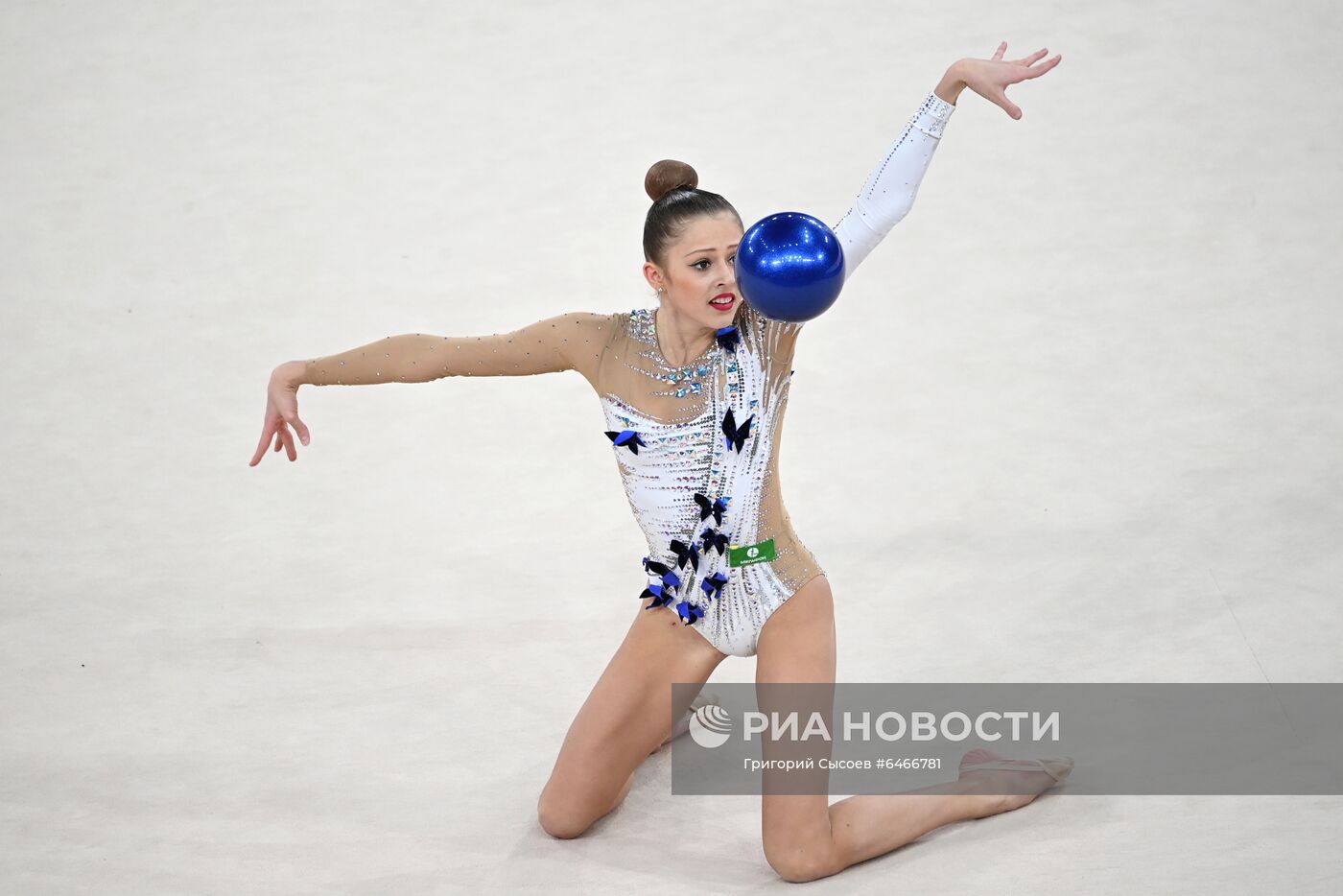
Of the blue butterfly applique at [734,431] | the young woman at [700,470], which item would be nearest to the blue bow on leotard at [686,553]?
the young woman at [700,470]

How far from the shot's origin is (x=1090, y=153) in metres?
6.60

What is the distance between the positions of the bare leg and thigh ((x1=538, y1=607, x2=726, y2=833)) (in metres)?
0.19

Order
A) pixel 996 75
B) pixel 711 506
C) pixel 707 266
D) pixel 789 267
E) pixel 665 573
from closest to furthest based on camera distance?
pixel 789 267 → pixel 996 75 → pixel 707 266 → pixel 711 506 → pixel 665 573

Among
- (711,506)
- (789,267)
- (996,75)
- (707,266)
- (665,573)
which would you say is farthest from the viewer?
(665,573)

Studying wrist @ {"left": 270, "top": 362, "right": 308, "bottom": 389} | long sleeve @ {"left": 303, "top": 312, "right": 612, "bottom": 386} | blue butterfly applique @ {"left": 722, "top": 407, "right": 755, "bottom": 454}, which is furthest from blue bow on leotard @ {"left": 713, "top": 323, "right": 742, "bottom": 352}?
wrist @ {"left": 270, "top": 362, "right": 308, "bottom": 389}

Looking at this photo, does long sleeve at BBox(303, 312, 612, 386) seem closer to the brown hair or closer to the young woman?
the young woman

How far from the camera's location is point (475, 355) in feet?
10.4

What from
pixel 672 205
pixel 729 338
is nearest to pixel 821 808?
pixel 729 338

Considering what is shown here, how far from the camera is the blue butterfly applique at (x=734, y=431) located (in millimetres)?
3090

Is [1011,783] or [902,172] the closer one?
[902,172]

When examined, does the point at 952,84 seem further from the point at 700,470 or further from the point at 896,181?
the point at 700,470

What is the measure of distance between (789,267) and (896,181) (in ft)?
1.26

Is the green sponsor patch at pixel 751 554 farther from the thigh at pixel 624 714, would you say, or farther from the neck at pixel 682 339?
the neck at pixel 682 339

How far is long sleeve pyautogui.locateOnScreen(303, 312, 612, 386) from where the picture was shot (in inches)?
125
